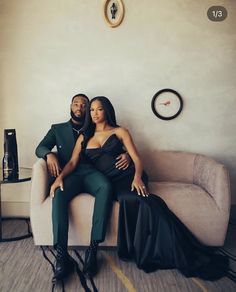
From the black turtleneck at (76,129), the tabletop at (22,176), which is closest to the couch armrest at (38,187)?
the tabletop at (22,176)

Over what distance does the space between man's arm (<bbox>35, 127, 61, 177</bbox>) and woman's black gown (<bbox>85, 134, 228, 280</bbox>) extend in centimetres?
57

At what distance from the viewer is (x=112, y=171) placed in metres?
2.30

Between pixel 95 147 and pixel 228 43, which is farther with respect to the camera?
pixel 228 43

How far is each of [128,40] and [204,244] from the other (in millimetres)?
2076

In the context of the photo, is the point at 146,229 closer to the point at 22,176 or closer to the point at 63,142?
the point at 63,142

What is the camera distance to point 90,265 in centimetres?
190

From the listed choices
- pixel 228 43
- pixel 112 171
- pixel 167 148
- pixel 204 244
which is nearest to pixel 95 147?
pixel 112 171

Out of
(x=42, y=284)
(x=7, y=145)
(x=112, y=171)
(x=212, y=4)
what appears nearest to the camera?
(x=42, y=284)

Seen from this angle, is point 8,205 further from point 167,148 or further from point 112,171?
point 167,148

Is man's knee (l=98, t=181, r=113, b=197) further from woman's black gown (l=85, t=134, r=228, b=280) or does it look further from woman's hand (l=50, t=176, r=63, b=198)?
woman's hand (l=50, t=176, r=63, b=198)

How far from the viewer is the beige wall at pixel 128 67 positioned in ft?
9.22

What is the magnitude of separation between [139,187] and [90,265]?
0.67 metres

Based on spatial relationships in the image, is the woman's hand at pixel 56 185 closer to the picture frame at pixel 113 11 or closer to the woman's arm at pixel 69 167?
the woman's arm at pixel 69 167

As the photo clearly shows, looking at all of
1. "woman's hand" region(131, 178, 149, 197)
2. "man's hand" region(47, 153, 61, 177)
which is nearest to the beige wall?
"man's hand" region(47, 153, 61, 177)
